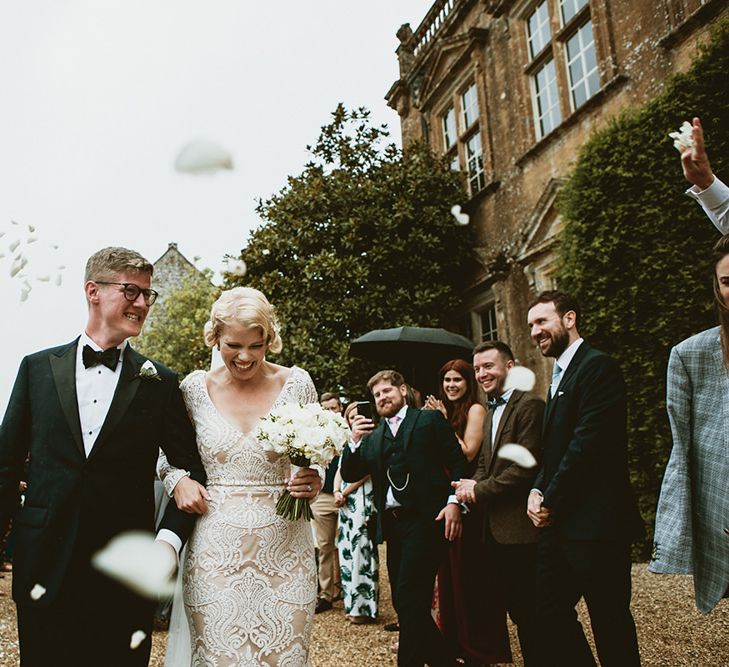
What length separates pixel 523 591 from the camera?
377 centimetres

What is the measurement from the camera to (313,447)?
2.60 m

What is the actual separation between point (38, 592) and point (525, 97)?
10304mm

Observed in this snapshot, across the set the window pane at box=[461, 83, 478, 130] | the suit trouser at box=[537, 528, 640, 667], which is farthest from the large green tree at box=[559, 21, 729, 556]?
the window pane at box=[461, 83, 478, 130]

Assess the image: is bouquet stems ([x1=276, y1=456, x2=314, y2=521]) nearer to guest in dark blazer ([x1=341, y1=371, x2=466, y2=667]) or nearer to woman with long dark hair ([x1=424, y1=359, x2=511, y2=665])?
guest in dark blazer ([x1=341, y1=371, x2=466, y2=667])

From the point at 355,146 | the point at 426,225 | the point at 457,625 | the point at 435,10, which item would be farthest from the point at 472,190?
the point at 457,625

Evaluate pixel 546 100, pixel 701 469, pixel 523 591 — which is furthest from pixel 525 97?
pixel 701 469

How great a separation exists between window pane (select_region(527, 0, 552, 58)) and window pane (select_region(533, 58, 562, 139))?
36 centimetres

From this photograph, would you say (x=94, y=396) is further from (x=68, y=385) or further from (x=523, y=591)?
(x=523, y=591)

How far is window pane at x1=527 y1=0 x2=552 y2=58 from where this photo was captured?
1015 centimetres

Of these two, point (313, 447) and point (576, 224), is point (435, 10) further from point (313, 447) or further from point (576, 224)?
point (313, 447)

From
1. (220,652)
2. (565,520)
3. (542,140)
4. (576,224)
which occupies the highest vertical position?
(542,140)

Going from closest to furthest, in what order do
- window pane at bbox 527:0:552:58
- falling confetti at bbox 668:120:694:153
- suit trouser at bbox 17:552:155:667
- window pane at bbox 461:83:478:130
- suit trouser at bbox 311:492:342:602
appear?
1. suit trouser at bbox 17:552:155:667
2. falling confetti at bbox 668:120:694:153
3. suit trouser at bbox 311:492:342:602
4. window pane at bbox 527:0:552:58
5. window pane at bbox 461:83:478:130

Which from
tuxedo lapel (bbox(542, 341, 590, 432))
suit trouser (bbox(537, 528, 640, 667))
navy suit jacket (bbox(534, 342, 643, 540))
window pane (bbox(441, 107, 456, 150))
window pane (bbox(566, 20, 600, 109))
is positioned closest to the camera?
suit trouser (bbox(537, 528, 640, 667))

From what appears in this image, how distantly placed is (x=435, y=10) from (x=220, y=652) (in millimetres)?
13452
